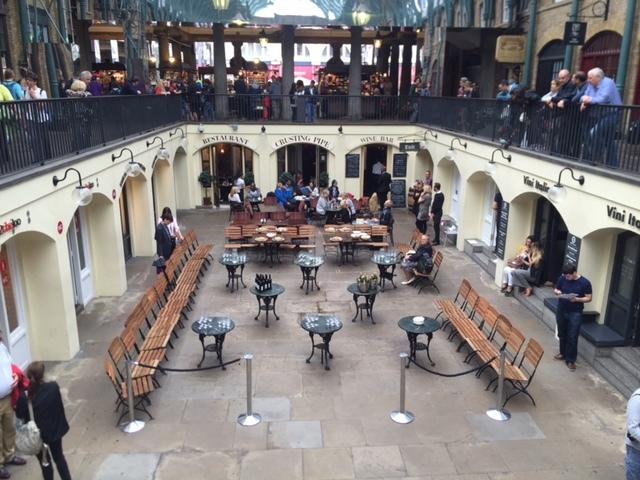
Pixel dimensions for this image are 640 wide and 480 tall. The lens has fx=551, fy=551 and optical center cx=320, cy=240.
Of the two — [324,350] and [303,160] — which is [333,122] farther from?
[324,350]

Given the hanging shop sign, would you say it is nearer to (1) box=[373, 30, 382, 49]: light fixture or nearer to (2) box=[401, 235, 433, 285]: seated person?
(2) box=[401, 235, 433, 285]: seated person

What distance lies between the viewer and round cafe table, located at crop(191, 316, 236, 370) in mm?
9219

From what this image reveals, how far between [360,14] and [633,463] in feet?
59.8

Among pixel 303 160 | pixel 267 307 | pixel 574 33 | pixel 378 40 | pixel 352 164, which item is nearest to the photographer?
pixel 267 307

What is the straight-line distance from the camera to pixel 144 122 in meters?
15.4

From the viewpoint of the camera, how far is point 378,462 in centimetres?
714

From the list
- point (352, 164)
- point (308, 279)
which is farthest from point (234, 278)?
point (352, 164)

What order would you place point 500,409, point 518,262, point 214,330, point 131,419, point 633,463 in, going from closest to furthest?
point 633,463 → point 131,419 → point 500,409 → point 214,330 → point 518,262

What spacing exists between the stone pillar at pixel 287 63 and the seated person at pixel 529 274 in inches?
485

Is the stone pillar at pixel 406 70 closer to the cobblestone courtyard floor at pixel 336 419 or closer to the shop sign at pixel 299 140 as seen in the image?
the shop sign at pixel 299 140

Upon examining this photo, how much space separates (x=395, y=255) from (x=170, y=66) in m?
19.6

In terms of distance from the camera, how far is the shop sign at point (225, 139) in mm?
21625

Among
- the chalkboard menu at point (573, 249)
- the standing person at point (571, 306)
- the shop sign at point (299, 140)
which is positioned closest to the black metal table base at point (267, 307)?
the standing person at point (571, 306)

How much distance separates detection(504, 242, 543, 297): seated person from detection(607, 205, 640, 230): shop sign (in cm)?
333
